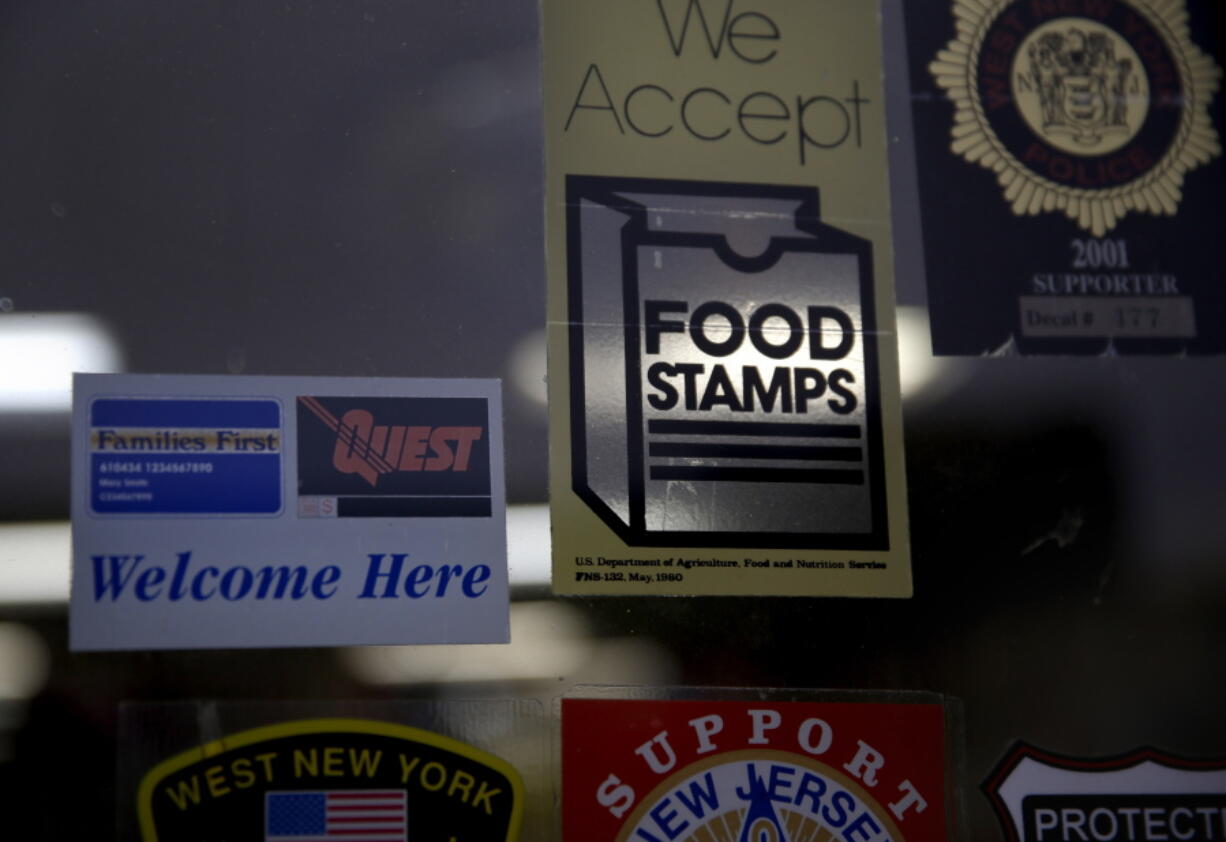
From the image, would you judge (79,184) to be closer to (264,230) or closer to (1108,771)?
(264,230)

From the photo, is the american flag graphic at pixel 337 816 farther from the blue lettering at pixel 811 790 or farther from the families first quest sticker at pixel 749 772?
the blue lettering at pixel 811 790

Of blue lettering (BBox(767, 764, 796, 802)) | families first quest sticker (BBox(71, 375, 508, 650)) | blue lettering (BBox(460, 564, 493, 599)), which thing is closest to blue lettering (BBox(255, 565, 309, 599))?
families first quest sticker (BBox(71, 375, 508, 650))

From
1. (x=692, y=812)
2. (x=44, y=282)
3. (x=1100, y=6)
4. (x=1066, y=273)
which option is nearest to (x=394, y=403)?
(x=44, y=282)

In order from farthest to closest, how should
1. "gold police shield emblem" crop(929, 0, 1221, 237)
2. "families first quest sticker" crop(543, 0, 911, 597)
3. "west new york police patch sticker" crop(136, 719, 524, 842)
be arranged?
1. "gold police shield emblem" crop(929, 0, 1221, 237)
2. "families first quest sticker" crop(543, 0, 911, 597)
3. "west new york police patch sticker" crop(136, 719, 524, 842)

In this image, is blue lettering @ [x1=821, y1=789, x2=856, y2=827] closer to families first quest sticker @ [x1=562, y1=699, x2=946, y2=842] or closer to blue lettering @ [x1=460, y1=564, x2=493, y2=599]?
families first quest sticker @ [x1=562, y1=699, x2=946, y2=842]

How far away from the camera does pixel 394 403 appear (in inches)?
45.6

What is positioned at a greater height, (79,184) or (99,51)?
(99,51)

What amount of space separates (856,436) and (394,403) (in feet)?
1.19

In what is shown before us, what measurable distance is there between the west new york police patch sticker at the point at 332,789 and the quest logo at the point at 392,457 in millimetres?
161

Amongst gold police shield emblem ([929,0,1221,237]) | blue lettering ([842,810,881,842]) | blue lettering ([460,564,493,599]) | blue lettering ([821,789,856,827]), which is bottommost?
blue lettering ([842,810,881,842])

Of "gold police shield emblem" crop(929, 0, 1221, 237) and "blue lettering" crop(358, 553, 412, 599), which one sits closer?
"blue lettering" crop(358, 553, 412, 599)

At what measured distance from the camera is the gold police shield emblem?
1306 mm

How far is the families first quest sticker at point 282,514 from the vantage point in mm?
1104

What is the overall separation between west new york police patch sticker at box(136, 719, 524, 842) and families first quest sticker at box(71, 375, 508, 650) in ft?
0.24
